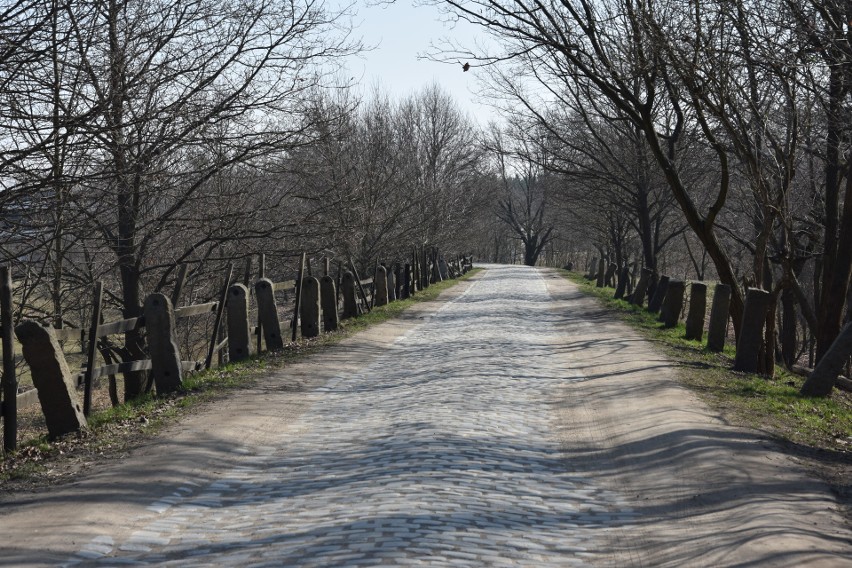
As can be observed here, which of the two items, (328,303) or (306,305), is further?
(328,303)

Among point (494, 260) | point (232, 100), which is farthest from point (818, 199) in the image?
point (494, 260)

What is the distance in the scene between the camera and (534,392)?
41.4 feet

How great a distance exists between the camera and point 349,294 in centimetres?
2494

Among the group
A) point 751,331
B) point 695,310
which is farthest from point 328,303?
point 751,331

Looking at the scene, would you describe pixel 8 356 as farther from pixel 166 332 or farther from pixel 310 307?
pixel 310 307

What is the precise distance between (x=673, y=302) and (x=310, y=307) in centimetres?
888

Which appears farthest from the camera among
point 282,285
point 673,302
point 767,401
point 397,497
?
point 673,302

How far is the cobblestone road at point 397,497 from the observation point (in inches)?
231

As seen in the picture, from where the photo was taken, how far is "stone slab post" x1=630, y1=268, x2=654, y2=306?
2895 centimetres

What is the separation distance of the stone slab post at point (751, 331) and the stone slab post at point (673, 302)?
717 cm

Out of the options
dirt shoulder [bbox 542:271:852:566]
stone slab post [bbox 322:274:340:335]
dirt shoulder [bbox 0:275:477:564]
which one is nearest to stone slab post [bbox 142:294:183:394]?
dirt shoulder [bbox 0:275:477:564]

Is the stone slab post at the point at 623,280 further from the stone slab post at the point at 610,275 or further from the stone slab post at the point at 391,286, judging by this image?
the stone slab post at the point at 610,275

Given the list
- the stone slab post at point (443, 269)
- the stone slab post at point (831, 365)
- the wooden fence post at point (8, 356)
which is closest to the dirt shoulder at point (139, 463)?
the wooden fence post at point (8, 356)

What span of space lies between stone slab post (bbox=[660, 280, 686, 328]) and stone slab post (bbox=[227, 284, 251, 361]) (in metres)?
11.0
